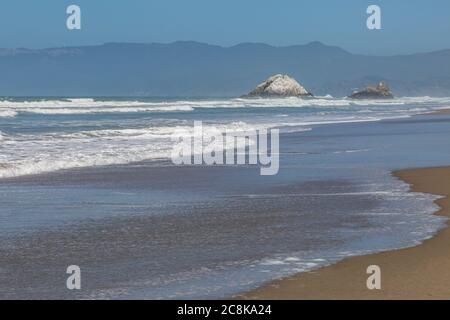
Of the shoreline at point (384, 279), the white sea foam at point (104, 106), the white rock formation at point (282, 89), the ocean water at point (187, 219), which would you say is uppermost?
the white rock formation at point (282, 89)

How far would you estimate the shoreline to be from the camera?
19.9 ft

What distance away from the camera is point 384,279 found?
653cm

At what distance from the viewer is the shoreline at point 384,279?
607 cm

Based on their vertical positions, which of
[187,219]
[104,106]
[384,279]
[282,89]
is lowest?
[384,279]

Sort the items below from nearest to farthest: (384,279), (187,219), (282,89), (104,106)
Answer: (384,279) → (187,219) → (104,106) → (282,89)

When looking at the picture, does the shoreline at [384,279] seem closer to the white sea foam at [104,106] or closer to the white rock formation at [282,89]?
the white sea foam at [104,106]

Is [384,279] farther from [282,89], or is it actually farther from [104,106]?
[282,89]

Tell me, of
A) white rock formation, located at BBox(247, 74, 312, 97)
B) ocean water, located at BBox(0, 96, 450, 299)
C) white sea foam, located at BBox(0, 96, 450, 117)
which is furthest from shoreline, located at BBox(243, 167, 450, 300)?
white rock formation, located at BBox(247, 74, 312, 97)

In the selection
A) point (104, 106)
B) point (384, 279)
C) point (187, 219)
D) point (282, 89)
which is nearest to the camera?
point (384, 279)

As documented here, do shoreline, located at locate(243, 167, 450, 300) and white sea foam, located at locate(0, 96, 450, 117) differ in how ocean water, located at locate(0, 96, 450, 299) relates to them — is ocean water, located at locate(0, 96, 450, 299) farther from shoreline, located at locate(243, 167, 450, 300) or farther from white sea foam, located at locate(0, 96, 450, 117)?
white sea foam, located at locate(0, 96, 450, 117)

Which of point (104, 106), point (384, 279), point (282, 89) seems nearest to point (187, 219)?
point (384, 279)

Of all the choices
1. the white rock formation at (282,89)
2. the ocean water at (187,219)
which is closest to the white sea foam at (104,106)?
the ocean water at (187,219)

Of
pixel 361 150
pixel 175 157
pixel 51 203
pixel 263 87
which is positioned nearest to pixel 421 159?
pixel 361 150
